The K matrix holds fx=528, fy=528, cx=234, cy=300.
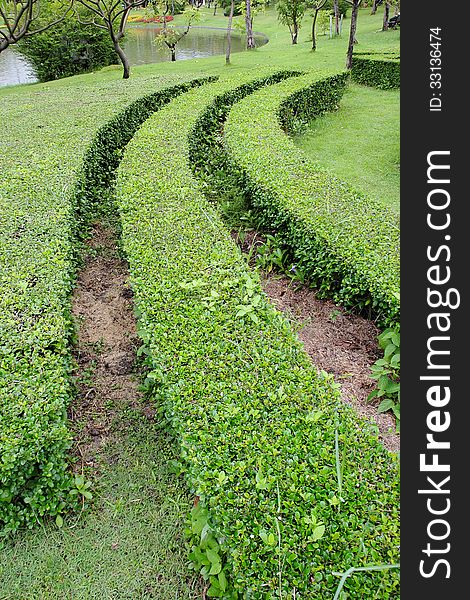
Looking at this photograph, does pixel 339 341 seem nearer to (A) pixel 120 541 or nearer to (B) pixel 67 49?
(A) pixel 120 541

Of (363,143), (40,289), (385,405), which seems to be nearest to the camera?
(385,405)

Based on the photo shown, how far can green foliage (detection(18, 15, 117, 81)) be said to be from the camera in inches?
744

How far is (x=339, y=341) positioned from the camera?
15.1 feet

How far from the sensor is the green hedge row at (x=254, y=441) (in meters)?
2.18

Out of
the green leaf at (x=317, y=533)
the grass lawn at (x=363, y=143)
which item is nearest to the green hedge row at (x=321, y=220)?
the grass lawn at (x=363, y=143)

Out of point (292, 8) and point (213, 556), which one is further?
point (292, 8)

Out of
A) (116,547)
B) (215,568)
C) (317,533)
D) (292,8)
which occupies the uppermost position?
(292,8)

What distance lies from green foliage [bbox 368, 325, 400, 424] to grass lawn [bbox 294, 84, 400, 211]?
3.33m

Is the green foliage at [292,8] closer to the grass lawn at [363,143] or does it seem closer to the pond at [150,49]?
the pond at [150,49]

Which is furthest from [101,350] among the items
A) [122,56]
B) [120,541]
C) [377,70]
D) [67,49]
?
[67,49]

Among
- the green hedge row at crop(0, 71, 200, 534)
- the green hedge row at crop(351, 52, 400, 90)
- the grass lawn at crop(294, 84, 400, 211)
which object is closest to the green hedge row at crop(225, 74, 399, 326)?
the grass lawn at crop(294, 84, 400, 211)

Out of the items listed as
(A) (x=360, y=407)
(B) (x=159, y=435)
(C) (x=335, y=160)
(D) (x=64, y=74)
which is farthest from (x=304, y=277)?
(D) (x=64, y=74)

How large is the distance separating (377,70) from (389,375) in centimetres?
1201

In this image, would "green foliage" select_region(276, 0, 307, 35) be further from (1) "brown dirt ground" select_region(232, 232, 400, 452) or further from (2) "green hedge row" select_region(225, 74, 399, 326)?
(1) "brown dirt ground" select_region(232, 232, 400, 452)
